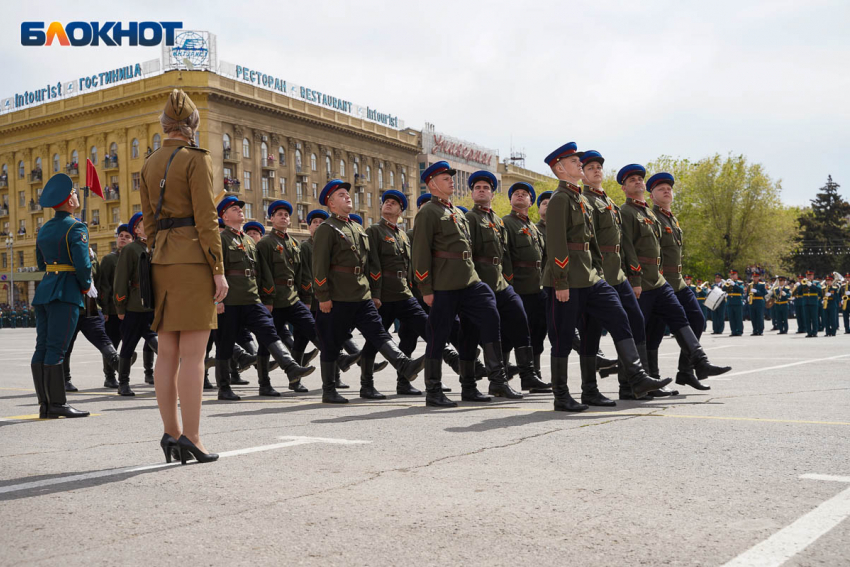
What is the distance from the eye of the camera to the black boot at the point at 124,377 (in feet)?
34.2

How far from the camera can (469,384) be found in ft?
28.0

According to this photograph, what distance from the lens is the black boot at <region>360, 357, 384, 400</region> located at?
360 inches

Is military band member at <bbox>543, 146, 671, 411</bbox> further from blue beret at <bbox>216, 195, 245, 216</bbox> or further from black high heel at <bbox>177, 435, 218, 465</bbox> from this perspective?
blue beret at <bbox>216, 195, 245, 216</bbox>

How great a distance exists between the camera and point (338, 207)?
917cm

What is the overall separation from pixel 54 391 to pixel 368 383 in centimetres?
298

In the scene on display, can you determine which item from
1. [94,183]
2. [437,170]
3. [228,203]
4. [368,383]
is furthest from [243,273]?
[94,183]

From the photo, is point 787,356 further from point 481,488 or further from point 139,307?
point 481,488

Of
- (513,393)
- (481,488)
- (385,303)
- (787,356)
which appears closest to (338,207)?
(385,303)

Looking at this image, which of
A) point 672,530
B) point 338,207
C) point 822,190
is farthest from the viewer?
point 822,190

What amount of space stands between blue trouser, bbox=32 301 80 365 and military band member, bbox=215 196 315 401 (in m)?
2.06

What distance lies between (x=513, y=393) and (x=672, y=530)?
5.03 m

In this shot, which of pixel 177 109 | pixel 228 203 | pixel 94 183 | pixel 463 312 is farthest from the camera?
pixel 94 183

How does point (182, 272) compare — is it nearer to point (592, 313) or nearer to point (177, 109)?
point (177, 109)

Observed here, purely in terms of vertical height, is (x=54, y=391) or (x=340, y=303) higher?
(x=340, y=303)
